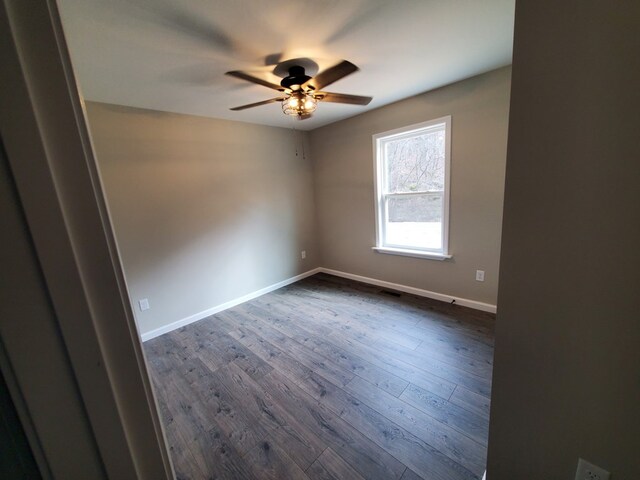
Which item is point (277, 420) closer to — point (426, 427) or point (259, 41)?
point (426, 427)

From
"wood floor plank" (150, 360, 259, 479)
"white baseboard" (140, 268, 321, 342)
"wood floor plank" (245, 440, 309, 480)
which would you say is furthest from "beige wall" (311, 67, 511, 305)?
"wood floor plank" (150, 360, 259, 479)

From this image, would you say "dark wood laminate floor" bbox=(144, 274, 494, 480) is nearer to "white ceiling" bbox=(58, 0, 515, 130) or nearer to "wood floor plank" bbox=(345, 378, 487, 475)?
"wood floor plank" bbox=(345, 378, 487, 475)

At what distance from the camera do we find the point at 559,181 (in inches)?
29.4

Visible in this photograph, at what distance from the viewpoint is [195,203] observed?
292cm

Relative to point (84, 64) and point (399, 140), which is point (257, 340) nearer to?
point (84, 64)

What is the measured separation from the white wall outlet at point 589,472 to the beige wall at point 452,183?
2002 millimetres

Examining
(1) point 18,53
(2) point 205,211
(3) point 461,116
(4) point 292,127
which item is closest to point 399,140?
(3) point 461,116

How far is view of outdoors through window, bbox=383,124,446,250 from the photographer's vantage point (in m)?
2.89

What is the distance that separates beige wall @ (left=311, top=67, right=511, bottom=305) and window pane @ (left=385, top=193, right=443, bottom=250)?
20cm

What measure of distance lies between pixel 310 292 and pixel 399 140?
7.65 feet

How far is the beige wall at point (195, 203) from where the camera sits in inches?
97.1

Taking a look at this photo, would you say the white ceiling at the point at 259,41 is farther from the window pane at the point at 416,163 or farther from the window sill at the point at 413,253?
the window sill at the point at 413,253

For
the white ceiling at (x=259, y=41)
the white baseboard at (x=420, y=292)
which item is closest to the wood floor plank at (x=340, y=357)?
the white baseboard at (x=420, y=292)

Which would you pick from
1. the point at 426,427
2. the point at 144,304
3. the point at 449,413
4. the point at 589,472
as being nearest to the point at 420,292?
the point at 449,413
